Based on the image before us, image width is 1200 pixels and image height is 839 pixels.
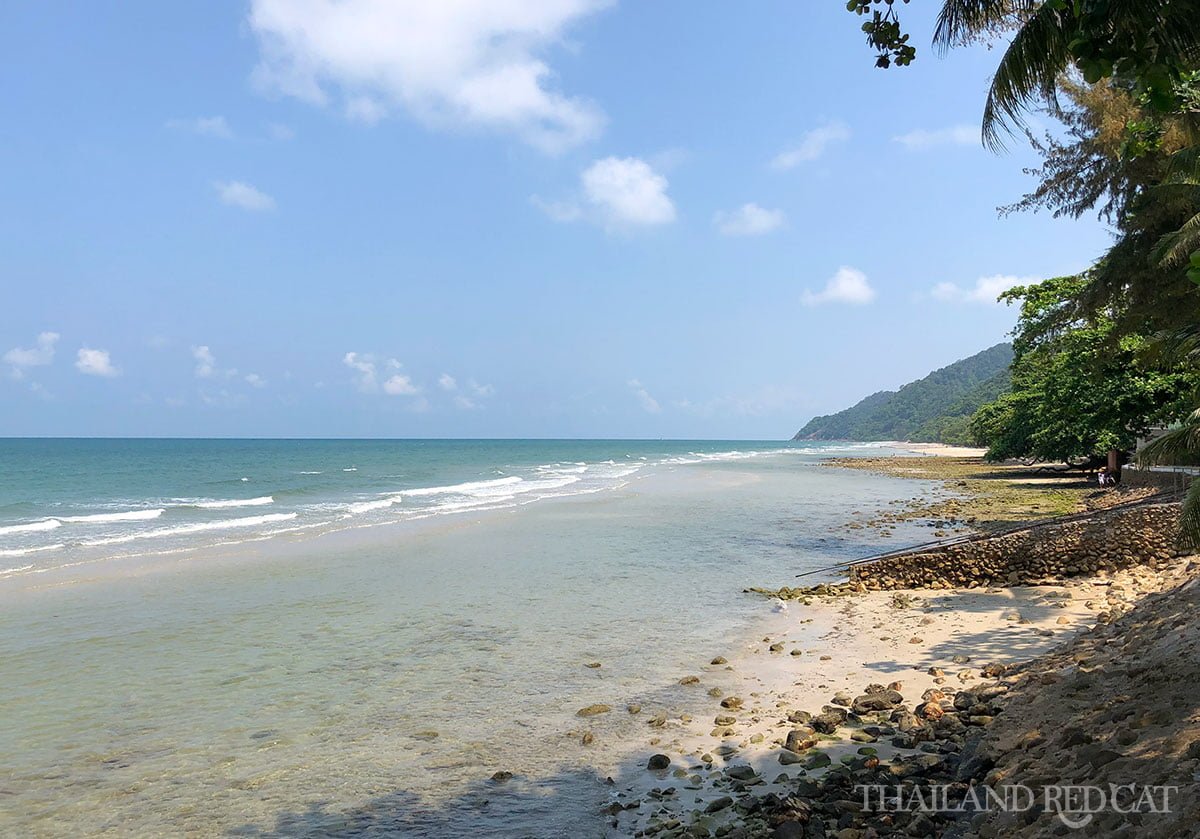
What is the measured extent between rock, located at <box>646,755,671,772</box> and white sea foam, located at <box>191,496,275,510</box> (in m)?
29.1

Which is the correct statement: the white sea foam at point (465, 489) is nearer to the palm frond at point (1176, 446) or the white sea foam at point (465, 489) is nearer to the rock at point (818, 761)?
the rock at point (818, 761)

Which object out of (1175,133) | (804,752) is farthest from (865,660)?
(1175,133)

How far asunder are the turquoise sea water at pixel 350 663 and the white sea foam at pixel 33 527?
62cm

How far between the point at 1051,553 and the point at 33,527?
93.1ft

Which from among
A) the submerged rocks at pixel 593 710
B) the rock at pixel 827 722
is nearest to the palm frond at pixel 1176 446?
the rock at pixel 827 722

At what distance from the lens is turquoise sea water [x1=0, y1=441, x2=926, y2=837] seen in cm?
589

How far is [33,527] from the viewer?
81.1 feet

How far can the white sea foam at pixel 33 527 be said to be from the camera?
23.7m

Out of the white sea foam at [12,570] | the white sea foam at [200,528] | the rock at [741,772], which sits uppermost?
the white sea foam at [200,528]

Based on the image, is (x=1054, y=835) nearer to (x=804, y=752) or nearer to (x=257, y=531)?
(x=804, y=752)

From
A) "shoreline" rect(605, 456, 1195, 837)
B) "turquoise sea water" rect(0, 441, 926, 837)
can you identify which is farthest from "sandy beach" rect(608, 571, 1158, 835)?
"turquoise sea water" rect(0, 441, 926, 837)

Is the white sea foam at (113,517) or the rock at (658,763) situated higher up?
the white sea foam at (113,517)

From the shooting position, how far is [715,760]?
6.39 meters

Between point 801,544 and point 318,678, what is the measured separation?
532 inches
